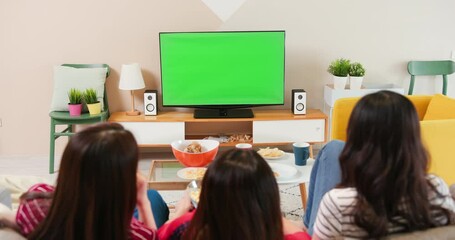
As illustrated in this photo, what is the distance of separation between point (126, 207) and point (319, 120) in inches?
123

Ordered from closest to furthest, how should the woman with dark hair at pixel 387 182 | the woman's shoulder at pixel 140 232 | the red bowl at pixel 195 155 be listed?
the woman with dark hair at pixel 387 182 < the woman's shoulder at pixel 140 232 < the red bowl at pixel 195 155

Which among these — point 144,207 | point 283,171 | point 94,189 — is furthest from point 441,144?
point 94,189

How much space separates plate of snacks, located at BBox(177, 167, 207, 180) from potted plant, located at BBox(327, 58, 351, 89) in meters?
2.02

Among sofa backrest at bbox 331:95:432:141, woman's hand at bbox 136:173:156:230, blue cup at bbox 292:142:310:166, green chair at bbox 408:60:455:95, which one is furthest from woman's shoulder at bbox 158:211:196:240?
green chair at bbox 408:60:455:95

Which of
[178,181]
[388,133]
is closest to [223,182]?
[388,133]

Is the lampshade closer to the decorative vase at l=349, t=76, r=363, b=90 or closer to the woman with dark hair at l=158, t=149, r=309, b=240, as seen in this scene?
the decorative vase at l=349, t=76, r=363, b=90

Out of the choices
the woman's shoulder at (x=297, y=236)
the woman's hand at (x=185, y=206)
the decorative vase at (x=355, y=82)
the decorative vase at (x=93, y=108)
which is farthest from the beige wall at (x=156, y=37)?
the woman's shoulder at (x=297, y=236)

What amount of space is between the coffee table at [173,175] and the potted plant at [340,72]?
1.55 metres

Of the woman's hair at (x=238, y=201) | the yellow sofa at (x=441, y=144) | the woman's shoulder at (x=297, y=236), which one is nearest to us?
the woman's hair at (x=238, y=201)

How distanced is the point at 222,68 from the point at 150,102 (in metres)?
0.70

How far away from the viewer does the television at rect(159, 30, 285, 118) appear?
4188 mm

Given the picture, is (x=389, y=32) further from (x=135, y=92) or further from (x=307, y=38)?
(x=135, y=92)

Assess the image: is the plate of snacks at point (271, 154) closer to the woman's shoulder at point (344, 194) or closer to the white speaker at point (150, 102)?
the woman's shoulder at point (344, 194)

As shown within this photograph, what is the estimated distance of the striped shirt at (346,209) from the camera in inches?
53.7
